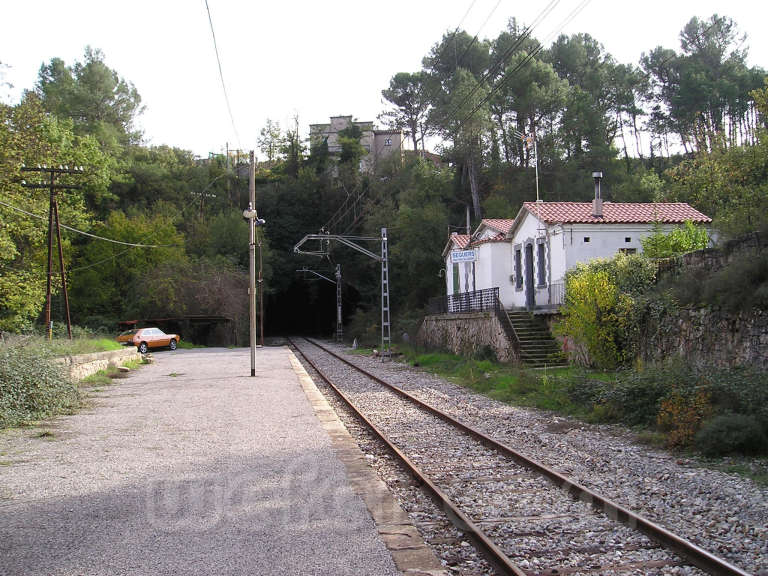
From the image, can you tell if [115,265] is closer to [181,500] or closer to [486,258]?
[486,258]

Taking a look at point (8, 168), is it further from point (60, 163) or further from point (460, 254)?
point (460, 254)

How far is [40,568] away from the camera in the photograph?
16.2 ft

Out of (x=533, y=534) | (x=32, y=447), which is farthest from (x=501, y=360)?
(x=533, y=534)

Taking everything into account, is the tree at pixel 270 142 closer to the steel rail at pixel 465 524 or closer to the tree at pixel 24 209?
the tree at pixel 24 209

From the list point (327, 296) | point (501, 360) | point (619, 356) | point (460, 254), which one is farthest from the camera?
point (327, 296)

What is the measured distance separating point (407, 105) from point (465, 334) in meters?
47.2

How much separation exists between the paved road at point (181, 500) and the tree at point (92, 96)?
200ft

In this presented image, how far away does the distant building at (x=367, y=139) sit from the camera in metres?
72.9

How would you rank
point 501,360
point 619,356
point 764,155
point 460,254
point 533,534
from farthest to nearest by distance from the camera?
1. point 460,254
2. point 764,155
3. point 501,360
4. point 619,356
5. point 533,534

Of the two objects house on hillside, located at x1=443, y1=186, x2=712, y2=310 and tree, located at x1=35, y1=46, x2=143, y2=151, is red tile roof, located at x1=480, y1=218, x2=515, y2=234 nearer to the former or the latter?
house on hillside, located at x1=443, y1=186, x2=712, y2=310

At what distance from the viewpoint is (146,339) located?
41.1m

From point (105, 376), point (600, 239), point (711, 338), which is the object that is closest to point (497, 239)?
point (600, 239)

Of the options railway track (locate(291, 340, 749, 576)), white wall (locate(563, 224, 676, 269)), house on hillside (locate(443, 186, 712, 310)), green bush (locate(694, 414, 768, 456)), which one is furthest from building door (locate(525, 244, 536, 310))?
green bush (locate(694, 414, 768, 456))

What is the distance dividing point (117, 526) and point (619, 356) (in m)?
14.8
